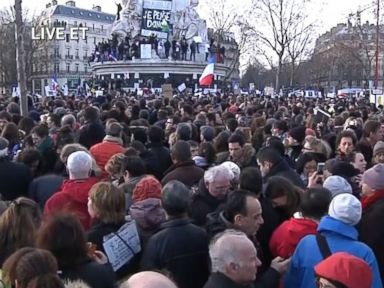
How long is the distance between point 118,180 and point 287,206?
2056mm

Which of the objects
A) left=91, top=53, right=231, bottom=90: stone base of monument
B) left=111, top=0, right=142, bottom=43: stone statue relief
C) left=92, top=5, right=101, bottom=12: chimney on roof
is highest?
left=92, top=5, right=101, bottom=12: chimney on roof

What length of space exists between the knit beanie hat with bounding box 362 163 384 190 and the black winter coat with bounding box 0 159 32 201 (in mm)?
3599

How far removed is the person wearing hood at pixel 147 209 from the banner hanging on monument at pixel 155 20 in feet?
165

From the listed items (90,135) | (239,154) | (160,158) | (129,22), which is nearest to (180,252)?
(239,154)

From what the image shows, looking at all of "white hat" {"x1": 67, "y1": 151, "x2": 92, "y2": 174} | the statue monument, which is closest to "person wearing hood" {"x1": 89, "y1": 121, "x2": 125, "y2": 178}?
"white hat" {"x1": 67, "y1": 151, "x2": 92, "y2": 174}

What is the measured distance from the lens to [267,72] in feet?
356

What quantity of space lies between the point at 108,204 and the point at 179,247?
2.00 ft

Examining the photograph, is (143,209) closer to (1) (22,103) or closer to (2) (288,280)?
(2) (288,280)

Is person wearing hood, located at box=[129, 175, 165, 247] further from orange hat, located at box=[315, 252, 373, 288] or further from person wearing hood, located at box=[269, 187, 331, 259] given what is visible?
orange hat, located at box=[315, 252, 373, 288]

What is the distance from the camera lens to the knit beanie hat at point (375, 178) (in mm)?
5594

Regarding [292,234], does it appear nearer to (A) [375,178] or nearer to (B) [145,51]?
(A) [375,178]

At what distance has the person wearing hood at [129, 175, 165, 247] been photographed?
5.31m

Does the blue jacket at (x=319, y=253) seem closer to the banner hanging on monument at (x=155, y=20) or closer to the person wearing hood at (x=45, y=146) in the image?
the person wearing hood at (x=45, y=146)

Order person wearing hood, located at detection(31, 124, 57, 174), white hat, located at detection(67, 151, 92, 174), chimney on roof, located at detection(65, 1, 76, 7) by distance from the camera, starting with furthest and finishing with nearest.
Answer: chimney on roof, located at detection(65, 1, 76, 7) < person wearing hood, located at detection(31, 124, 57, 174) < white hat, located at detection(67, 151, 92, 174)
